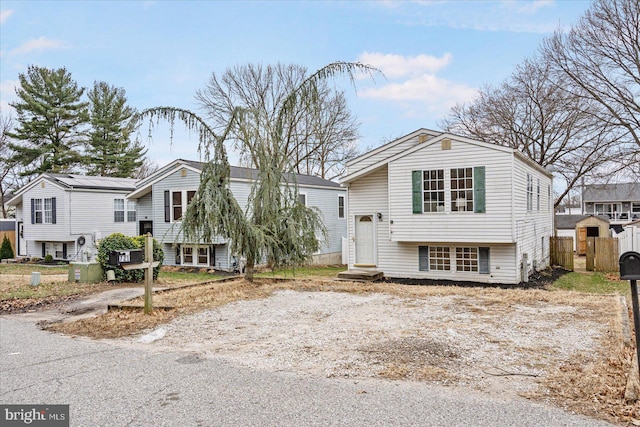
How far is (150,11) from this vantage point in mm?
13617

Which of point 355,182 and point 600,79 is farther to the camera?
point 600,79

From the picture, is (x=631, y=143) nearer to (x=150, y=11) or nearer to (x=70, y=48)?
(x=150, y=11)

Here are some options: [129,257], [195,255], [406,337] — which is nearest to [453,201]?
[406,337]

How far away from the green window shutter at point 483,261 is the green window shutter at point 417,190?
226cm

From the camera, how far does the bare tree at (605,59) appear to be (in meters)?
19.2

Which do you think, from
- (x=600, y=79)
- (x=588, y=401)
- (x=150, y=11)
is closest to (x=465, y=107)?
(x=600, y=79)

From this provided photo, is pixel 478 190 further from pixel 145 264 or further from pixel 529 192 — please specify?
pixel 145 264

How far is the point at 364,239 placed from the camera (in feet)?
50.9

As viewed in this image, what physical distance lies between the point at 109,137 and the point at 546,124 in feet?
104

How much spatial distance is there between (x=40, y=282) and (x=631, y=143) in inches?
988

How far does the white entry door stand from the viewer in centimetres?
1537

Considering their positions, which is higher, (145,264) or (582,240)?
(145,264)

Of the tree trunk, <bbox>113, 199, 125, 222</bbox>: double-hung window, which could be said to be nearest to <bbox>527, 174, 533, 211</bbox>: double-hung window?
the tree trunk

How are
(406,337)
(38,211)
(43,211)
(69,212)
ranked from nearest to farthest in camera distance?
(406,337) < (69,212) < (43,211) < (38,211)
